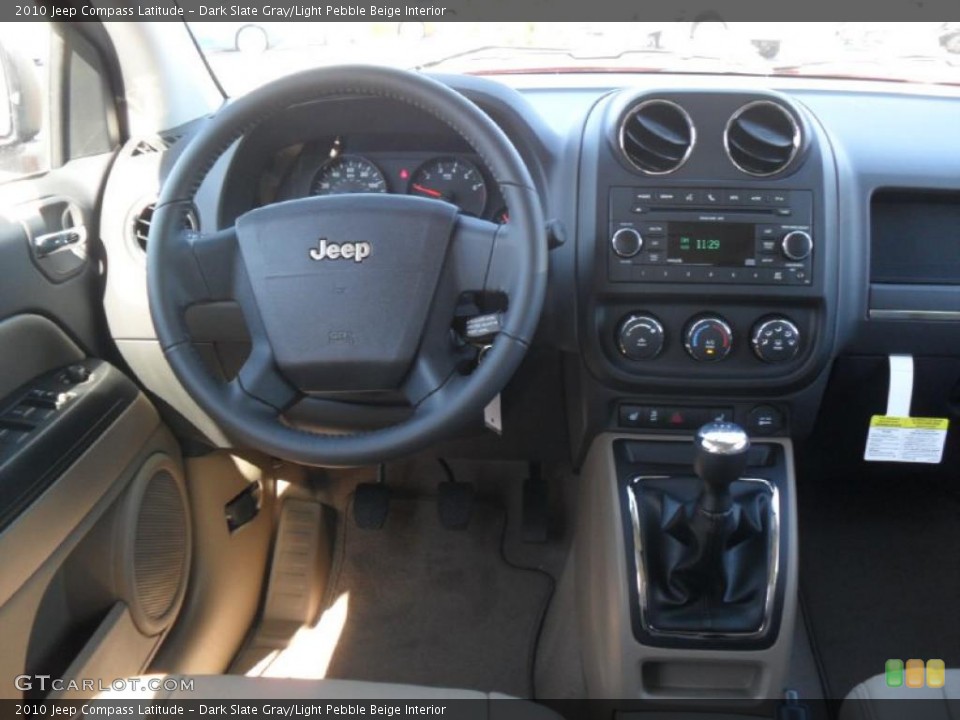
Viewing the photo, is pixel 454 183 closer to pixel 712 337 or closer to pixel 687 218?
pixel 687 218

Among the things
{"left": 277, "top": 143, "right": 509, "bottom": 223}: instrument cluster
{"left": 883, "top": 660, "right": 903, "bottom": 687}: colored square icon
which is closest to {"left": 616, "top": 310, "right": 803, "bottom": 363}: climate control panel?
{"left": 277, "top": 143, "right": 509, "bottom": 223}: instrument cluster

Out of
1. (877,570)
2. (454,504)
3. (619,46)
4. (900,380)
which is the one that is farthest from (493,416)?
(877,570)

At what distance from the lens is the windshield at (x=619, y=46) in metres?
1.77

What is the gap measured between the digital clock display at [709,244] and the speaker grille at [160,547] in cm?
106

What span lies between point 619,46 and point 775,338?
2.55ft

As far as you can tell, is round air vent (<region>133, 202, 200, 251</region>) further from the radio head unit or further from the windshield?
the radio head unit

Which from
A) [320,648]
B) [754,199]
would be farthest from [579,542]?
[754,199]

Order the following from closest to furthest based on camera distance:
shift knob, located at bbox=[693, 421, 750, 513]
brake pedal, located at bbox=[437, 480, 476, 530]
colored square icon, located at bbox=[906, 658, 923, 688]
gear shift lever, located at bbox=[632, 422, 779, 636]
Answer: colored square icon, located at bbox=[906, 658, 923, 688]
shift knob, located at bbox=[693, 421, 750, 513]
gear shift lever, located at bbox=[632, 422, 779, 636]
brake pedal, located at bbox=[437, 480, 476, 530]

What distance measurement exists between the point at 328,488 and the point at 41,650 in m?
0.96

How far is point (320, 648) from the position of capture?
2016 millimetres

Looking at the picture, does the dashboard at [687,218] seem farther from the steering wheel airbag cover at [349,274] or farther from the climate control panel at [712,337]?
the steering wheel airbag cover at [349,274]

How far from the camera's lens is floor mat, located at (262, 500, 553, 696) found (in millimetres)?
1990

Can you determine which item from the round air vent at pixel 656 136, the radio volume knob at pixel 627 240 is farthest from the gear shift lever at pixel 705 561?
the round air vent at pixel 656 136
